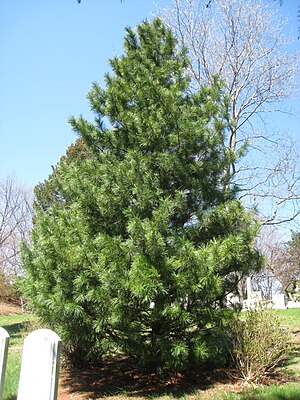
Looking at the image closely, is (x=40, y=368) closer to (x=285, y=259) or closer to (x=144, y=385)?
(x=144, y=385)

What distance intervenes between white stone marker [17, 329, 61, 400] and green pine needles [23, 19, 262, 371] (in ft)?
8.65

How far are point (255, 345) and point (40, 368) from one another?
4357mm

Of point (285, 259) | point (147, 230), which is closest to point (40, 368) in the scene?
point (147, 230)

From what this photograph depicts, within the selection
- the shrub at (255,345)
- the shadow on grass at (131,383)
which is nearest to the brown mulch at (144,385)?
the shadow on grass at (131,383)

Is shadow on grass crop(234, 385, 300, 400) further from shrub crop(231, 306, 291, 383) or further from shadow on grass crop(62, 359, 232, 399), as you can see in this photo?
shadow on grass crop(62, 359, 232, 399)

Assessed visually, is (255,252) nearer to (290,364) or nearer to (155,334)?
(155,334)

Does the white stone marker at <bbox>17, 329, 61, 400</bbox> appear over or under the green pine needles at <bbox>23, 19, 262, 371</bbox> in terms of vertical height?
under

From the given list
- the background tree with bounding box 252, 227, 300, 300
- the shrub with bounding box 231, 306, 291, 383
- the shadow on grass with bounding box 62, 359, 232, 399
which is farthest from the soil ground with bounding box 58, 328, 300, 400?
the background tree with bounding box 252, 227, 300, 300

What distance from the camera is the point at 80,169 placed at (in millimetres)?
6062

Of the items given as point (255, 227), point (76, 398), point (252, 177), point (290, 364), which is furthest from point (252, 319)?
point (252, 177)

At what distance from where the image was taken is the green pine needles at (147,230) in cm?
471

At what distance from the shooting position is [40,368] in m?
1.69

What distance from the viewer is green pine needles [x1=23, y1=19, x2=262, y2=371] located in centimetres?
471

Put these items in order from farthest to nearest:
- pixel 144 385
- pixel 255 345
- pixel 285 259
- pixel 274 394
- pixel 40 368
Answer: pixel 285 259 → pixel 144 385 → pixel 255 345 → pixel 274 394 → pixel 40 368
